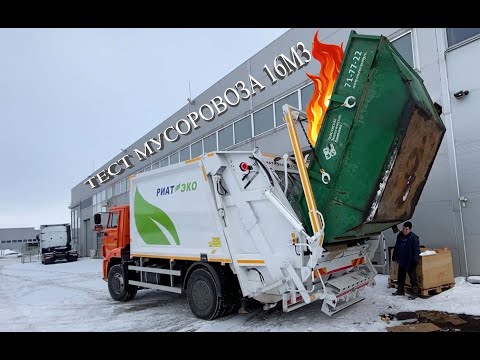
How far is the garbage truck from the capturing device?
4.64m

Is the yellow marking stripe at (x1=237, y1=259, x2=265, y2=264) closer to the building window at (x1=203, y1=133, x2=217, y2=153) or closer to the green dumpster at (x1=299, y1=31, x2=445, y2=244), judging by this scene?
the green dumpster at (x1=299, y1=31, x2=445, y2=244)

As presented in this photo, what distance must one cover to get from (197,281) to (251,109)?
8.81 meters

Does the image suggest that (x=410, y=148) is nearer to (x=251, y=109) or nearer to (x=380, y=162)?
(x=380, y=162)

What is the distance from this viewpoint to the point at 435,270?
690 cm

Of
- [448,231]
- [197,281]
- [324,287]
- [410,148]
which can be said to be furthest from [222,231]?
[448,231]

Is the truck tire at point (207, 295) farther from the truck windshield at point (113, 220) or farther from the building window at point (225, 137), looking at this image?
the building window at point (225, 137)

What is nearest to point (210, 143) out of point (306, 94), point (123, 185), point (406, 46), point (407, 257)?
point (306, 94)

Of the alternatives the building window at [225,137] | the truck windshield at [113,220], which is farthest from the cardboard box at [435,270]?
the building window at [225,137]

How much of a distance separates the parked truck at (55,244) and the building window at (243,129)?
709 inches

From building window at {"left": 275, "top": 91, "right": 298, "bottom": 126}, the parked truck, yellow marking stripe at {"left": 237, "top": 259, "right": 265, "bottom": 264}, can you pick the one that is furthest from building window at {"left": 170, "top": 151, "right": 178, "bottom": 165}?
yellow marking stripe at {"left": 237, "top": 259, "right": 265, "bottom": 264}

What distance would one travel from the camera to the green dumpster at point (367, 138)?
454 centimetres

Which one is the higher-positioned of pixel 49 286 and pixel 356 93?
pixel 356 93

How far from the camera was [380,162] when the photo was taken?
4590mm

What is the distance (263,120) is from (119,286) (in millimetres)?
7605
